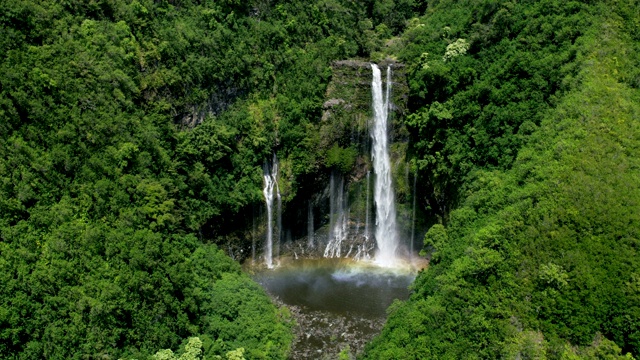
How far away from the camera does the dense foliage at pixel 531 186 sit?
20281 mm

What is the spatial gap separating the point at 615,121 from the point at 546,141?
3203 millimetres

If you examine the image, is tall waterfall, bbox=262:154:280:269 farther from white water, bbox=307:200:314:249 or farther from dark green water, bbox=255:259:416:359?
white water, bbox=307:200:314:249

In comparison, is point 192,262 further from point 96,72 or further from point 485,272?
point 485,272

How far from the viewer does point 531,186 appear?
77.2 ft

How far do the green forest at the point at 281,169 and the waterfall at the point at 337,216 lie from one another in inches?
60.3

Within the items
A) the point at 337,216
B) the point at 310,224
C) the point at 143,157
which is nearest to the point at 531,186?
the point at 337,216

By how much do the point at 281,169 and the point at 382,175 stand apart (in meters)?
7.31

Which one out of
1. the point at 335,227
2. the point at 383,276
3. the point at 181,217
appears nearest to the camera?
the point at 181,217

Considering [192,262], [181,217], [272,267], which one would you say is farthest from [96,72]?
[272,267]

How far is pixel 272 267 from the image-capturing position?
110 ft

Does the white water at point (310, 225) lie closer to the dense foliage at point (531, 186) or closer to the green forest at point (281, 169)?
the green forest at point (281, 169)

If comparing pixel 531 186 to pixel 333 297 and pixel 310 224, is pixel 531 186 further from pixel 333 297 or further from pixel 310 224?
pixel 310 224

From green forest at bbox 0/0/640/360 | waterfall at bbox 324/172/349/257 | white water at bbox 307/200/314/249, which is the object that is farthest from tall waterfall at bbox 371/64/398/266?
white water at bbox 307/200/314/249

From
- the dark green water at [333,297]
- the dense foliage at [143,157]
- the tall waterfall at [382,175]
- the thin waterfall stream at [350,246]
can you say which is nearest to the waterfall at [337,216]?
the thin waterfall stream at [350,246]
